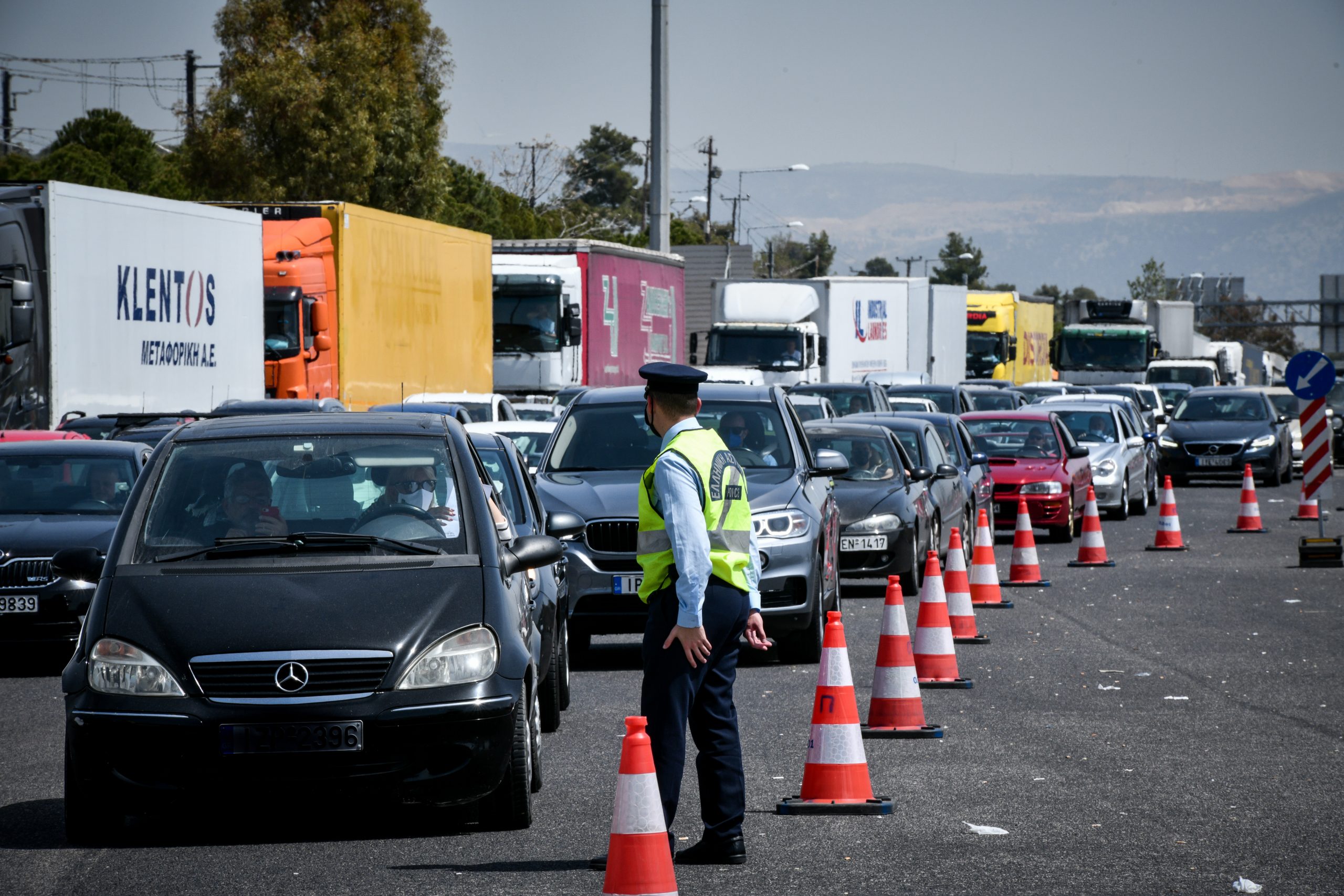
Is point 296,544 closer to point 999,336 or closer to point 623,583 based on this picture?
point 623,583

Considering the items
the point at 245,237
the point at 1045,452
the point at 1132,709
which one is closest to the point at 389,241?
the point at 245,237

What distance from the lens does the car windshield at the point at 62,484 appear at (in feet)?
44.5

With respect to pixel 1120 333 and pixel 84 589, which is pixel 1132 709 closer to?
pixel 84 589

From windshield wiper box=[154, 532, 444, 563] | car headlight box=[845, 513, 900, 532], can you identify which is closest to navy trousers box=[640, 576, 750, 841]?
windshield wiper box=[154, 532, 444, 563]

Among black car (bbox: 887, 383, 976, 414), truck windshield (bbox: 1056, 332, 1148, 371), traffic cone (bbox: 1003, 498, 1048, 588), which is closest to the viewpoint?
traffic cone (bbox: 1003, 498, 1048, 588)

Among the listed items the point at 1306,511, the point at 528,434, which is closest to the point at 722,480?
the point at 528,434

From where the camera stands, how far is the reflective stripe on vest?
648 centimetres

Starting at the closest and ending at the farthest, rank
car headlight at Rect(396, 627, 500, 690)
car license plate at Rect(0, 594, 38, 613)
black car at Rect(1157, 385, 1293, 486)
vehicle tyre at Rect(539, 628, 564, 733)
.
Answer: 1. car headlight at Rect(396, 627, 500, 690)
2. vehicle tyre at Rect(539, 628, 564, 733)
3. car license plate at Rect(0, 594, 38, 613)
4. black car at Rect(1157, 385, 1293, 486)

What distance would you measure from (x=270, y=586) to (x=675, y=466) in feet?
5.42

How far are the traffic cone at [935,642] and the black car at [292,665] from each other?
3910mm

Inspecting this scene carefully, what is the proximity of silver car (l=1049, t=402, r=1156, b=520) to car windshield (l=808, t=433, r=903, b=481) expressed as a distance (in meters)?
8.73

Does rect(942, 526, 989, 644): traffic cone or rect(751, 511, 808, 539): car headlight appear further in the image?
rect(942, 526, 989, 644): traffic cone

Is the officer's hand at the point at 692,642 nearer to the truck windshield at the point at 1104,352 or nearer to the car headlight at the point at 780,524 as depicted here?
the car headlight at the point at 780,524

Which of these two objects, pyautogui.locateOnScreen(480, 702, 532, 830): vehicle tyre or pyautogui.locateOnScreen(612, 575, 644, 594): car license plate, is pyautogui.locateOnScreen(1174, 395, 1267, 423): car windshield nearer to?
pyautogui.locateOnScreen(612, 575, 644, 594): car license plate
